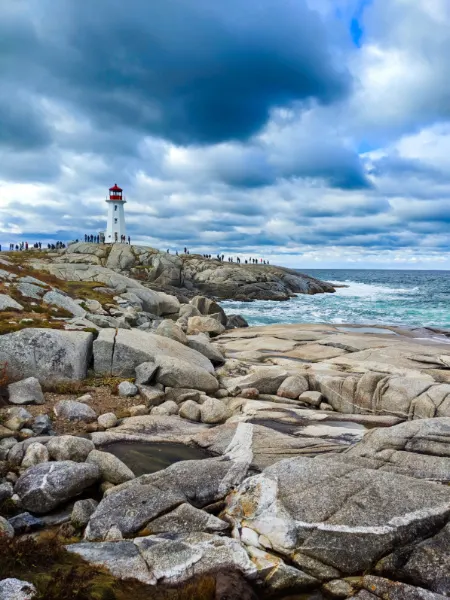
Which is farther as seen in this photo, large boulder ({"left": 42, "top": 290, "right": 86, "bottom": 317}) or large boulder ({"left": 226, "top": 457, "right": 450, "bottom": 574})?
large boulder ({"left": 42, "top": 290, "right": 86, "bottom": 317})

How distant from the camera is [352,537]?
8.64 meters

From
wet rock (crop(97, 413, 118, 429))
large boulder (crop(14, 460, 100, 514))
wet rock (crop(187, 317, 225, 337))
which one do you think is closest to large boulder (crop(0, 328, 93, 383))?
wet rock (crop(97, 413, 118, 429))

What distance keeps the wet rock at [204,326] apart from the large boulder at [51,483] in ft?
97.2

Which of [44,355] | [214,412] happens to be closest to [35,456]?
[214,412]

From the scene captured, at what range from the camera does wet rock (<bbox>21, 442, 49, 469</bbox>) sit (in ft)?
41.8

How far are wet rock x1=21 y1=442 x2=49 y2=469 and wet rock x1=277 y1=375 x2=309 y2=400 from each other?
12.1 m

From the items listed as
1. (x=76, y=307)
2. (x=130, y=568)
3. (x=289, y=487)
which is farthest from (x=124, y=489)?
(x=76, y=307)

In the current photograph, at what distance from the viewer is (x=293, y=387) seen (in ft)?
72.5

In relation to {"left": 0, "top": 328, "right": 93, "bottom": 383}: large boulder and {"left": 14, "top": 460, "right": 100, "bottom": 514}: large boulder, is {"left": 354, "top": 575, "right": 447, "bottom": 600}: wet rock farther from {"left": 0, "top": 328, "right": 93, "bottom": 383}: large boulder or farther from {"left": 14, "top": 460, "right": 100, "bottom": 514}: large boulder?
{"left": 0, "top": 328, "right": 93, "bottom": 383}: large boulder

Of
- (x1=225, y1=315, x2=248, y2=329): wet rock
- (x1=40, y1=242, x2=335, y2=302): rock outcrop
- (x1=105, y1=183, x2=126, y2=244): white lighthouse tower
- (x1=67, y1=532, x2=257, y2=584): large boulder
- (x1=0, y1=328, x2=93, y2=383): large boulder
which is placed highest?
(x1=105, y1=183, x2=126, y2=244): white lighthouse tower

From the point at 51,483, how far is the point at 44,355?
34.4 ft

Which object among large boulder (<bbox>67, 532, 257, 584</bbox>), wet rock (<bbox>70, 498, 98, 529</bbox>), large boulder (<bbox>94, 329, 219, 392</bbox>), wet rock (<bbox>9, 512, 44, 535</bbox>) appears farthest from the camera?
large boulder (<bbox>94, 329, 219, 392</bbox>)

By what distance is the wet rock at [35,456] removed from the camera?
1274 cm

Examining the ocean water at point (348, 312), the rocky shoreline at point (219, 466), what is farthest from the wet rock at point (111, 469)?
the ocean water at point (348, 312)
